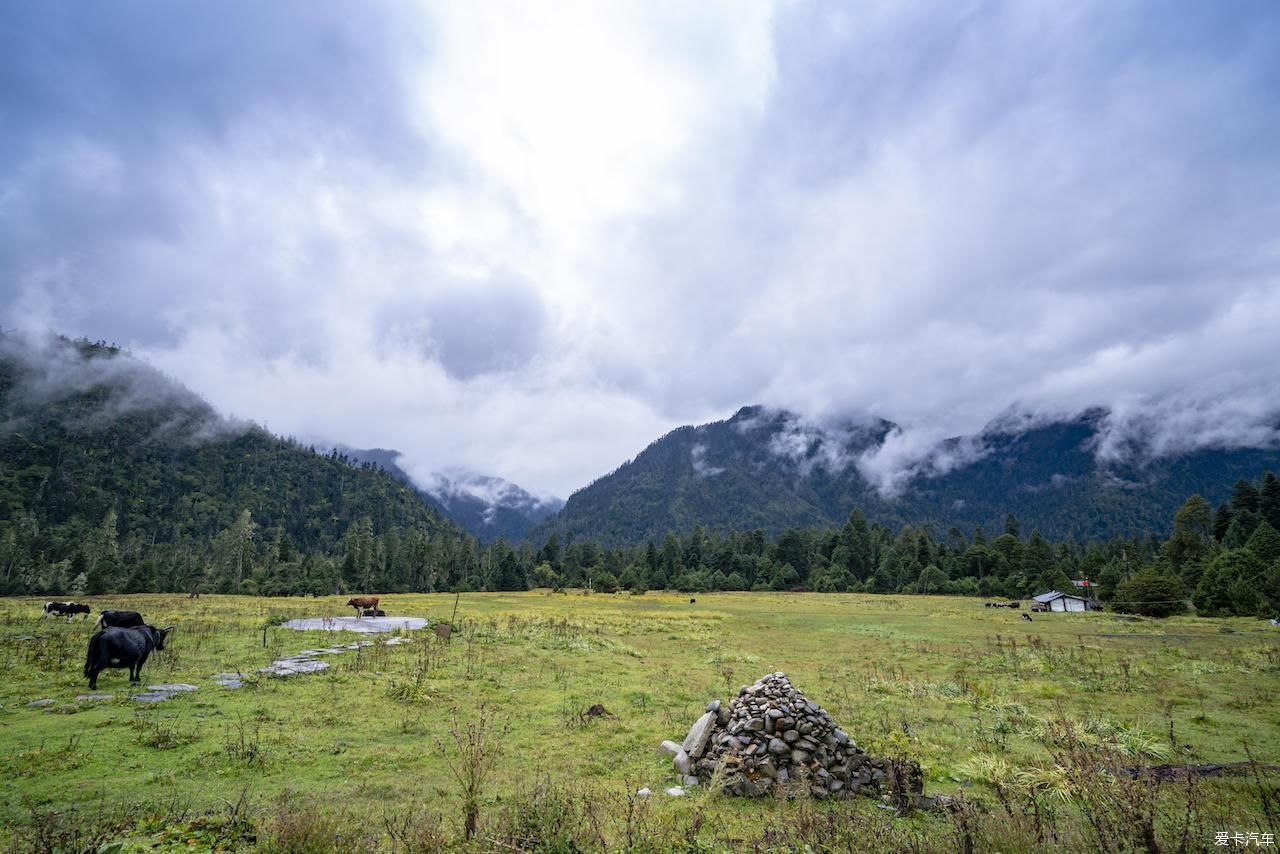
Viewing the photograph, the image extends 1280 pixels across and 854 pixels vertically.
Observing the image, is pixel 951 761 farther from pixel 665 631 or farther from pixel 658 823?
pixel 665 631

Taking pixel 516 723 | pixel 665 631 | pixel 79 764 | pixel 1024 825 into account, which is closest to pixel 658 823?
pixel 1024 825

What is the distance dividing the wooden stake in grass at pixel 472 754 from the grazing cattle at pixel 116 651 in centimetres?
975

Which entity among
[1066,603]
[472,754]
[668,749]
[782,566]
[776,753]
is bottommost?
[1066,603]

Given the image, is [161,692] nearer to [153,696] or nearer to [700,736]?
[153,696]

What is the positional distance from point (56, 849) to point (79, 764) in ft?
18.5

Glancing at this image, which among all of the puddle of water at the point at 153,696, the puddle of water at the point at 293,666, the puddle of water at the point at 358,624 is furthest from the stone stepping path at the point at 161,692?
the puddle of water at the point at 358,624

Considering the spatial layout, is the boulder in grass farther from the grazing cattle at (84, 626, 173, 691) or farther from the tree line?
the tree line

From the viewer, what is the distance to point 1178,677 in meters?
21.8

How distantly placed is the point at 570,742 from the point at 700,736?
3457 millimetres

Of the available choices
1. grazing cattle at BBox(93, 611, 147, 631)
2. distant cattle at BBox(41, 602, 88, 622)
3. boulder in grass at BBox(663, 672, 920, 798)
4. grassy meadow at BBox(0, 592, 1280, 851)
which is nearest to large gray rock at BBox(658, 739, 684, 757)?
boulder in grass at BBox(663, 672, 920, 798)

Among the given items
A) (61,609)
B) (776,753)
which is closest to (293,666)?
(776,753)

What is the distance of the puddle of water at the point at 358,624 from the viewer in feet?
95.2

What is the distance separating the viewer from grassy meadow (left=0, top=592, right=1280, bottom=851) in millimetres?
6984

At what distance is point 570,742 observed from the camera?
43.2 ft
